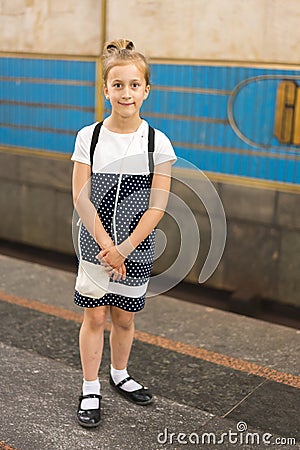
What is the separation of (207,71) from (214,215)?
1003mm

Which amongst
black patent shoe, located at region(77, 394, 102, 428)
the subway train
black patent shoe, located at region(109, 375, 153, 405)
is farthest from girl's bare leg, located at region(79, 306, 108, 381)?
the subway train

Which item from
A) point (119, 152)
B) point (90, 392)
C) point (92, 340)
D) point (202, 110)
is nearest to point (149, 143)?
point (119, 152)

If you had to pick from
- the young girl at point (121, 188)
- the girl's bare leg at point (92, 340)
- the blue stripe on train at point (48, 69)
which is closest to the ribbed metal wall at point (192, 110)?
the blue stripe on train at point (48, 69)

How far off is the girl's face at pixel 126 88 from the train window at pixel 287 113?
5.87 ft

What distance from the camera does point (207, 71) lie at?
466 centimetres

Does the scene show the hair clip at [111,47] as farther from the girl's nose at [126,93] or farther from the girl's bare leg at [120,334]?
the girl's bare leg at [120,334]

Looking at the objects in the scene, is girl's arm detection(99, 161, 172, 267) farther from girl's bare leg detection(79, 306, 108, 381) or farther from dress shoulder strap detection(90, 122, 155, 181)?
girl's bare leg detection(79, 306, 108, 381)

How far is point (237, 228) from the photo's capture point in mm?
4777

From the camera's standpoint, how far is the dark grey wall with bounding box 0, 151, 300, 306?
4578mm

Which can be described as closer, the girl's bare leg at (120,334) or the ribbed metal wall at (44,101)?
the girl's bare leg at (120,334)

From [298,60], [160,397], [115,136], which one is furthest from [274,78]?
[160,397]

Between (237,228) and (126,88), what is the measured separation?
2.22 metres

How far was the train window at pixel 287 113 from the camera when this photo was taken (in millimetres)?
4316

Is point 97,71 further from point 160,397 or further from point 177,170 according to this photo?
point 160,397
